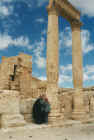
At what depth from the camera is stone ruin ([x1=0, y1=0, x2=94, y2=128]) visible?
8.55 m

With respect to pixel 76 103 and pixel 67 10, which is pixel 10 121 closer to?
pixel 76 103

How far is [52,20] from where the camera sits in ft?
32.1

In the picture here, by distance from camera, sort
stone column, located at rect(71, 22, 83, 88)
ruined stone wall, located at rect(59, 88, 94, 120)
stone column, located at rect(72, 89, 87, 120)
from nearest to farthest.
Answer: stone column, located at rect(72, 89, 87, 120), ruined stone wall, located at rect(59, 88, 94, 120), stone column, located at rect(71, 22, 83, 88)

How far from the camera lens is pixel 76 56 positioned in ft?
37.9

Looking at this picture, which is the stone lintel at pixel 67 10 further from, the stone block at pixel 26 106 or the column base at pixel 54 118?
the column base at pixel 54 118

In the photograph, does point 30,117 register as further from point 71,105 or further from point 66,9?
point 66,9

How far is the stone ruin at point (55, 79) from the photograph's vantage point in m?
8.55

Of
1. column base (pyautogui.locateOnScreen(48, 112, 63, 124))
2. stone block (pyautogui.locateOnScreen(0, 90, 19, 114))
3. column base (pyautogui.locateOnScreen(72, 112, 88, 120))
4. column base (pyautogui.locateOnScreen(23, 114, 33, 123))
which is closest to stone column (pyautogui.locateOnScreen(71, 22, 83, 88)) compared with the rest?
column base (pyautogui.locateOnScreen(72, 112, 88, 120))

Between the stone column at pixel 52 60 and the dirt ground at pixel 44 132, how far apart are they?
130 cm

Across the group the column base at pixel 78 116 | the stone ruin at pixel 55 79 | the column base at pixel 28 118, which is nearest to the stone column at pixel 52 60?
the stone ruin at pixel 55 79

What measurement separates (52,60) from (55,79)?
1.09 m

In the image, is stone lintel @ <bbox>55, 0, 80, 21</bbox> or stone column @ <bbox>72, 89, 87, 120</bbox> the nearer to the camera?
stone column @ <bbox>72, 89, 87, 120</bbox>

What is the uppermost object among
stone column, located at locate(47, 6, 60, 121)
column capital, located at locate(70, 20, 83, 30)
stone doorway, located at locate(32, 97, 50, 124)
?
column capital, located at locate(70, 20, 83, 30)

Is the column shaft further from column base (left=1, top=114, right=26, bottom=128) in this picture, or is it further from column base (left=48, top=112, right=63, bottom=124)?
column base (left=1, top=114, right=26, bottom=128)
